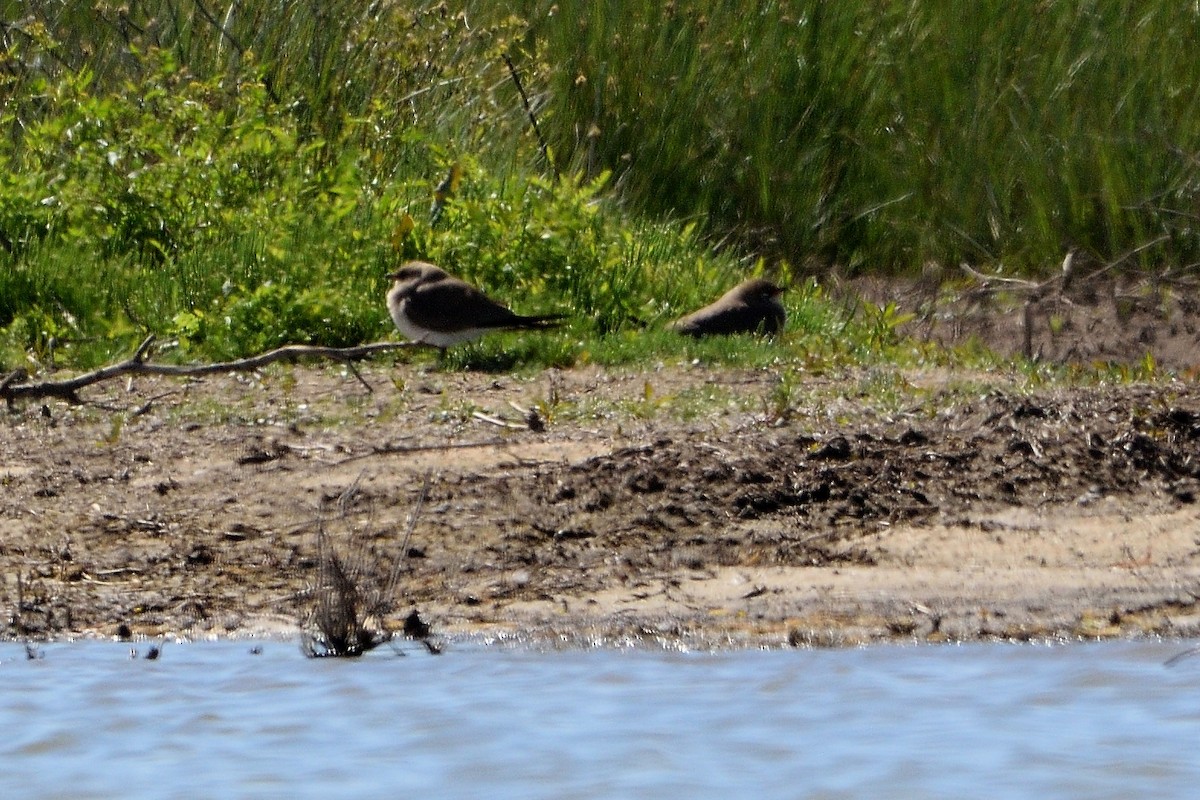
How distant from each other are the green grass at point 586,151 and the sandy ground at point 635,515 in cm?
170

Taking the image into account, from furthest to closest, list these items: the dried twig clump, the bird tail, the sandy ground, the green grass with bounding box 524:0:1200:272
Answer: the green grass with bounding box 524:0:1200:272 → the bird tail → the sandy ground → the dried twig clump

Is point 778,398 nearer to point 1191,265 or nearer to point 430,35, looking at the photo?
point 1191,265

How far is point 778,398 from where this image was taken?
7301 mm

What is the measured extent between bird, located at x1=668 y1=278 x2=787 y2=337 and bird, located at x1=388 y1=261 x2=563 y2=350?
0.73 meters

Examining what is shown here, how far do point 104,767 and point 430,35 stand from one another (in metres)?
7.78

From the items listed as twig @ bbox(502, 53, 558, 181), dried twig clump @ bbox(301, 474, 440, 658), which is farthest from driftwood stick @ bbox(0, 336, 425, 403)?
twig @ bbox(502, 53, 558, 181)

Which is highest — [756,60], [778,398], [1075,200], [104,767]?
[756,60]

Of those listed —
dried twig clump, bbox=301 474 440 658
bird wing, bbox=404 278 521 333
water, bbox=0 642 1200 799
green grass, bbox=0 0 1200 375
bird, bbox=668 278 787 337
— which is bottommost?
water, bbox=0 642 1200 799

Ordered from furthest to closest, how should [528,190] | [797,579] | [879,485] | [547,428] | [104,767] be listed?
[528,190] → [547,428] → [879,485] → [797,579] → [104,767]

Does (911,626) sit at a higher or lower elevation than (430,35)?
lower

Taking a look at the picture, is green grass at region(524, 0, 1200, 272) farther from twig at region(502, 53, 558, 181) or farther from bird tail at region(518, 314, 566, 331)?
bird tail at region(518, 314, 566, 331)

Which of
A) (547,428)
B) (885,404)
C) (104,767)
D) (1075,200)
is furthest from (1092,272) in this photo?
(104,767)

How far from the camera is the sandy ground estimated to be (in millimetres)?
5363

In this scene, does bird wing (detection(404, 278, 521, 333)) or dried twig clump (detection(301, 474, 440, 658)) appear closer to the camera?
dried twig clump (detection(301, 474, 440, 658))
